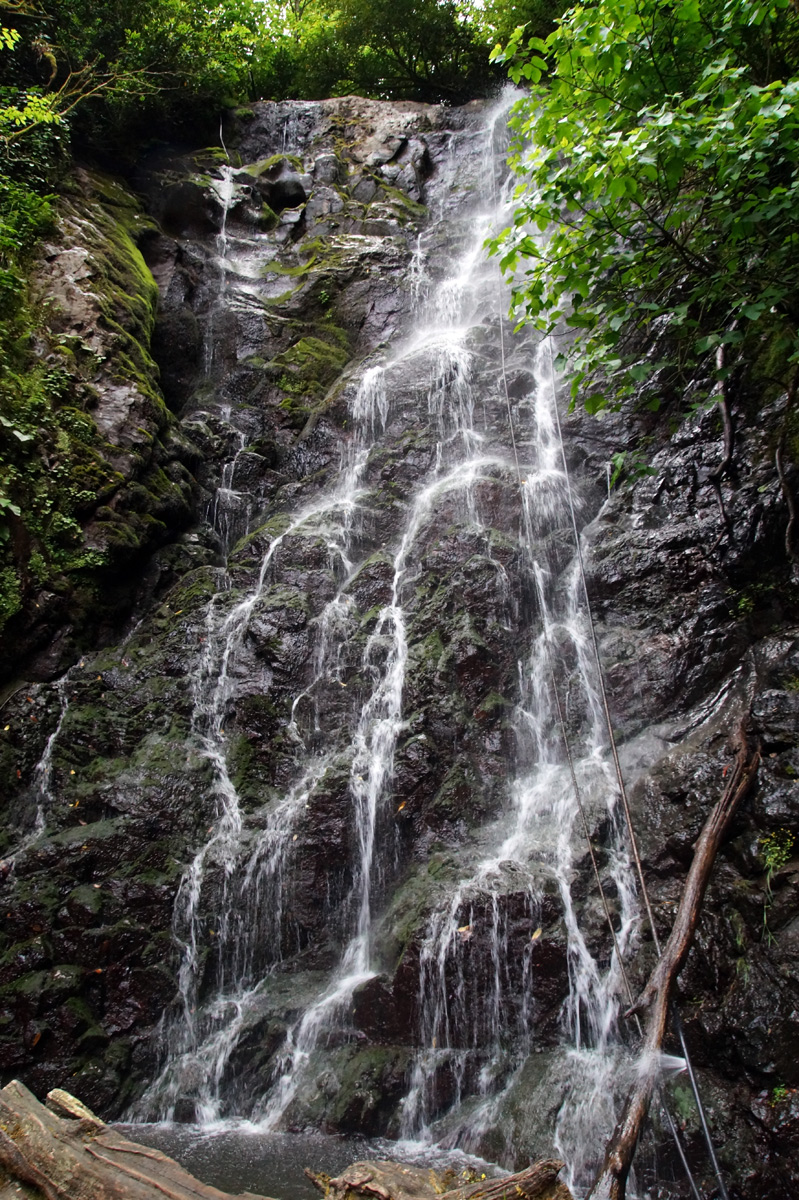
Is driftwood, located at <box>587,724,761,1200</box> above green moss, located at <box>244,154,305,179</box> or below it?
below

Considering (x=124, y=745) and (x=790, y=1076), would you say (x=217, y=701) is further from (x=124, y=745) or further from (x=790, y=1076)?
(x=790, y=1076)

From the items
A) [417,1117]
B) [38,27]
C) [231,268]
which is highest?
[38,27]

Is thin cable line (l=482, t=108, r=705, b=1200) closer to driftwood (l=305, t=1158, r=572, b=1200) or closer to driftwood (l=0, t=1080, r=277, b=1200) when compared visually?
driftwood (l=305, t=1158, r=572, b=1200)

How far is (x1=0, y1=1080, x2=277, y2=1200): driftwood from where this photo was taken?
93.0 inches

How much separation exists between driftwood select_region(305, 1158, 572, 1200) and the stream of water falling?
2.17 metres

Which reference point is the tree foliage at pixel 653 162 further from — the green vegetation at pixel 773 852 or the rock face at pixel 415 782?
the green vegetation at pixel 773 852

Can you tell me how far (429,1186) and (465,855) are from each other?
137 inches

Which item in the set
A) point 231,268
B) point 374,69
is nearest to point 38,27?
point 231,268

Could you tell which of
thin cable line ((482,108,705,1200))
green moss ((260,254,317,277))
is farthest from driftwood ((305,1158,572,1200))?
green moss ((260,254,317,277))

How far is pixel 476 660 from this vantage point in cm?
724

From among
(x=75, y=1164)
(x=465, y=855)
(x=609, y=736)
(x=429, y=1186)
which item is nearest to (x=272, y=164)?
(x=609, y=736)

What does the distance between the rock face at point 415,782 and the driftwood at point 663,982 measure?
170 mm

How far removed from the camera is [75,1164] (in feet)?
7.94

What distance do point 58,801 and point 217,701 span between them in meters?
1.92
